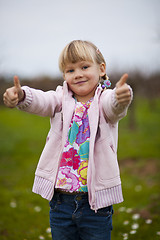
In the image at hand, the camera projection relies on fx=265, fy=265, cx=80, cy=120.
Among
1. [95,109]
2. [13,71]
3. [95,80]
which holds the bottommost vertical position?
[95,109]

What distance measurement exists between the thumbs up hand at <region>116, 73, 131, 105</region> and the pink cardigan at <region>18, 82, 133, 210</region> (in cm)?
13

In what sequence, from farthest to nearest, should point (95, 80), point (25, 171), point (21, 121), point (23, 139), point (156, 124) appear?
point (21, 121) < point (156, 124) < point (23, 139) < point (25, 171) < point (95, 80)

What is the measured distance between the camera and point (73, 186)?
6.46 feet

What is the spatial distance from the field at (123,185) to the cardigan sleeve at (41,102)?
190cm

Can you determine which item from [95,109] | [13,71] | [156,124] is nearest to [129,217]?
[95,109]

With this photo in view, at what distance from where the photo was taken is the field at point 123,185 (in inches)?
134

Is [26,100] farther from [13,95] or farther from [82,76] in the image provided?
[82,76]

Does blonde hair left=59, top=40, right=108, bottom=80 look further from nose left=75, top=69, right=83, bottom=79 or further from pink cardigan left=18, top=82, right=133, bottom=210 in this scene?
pink cardigan left=18, top=82, right=133, bottom=210

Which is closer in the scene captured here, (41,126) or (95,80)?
(95,80)

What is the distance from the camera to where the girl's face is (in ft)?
6.59

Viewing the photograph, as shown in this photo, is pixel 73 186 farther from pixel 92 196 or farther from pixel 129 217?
pixel 129 217

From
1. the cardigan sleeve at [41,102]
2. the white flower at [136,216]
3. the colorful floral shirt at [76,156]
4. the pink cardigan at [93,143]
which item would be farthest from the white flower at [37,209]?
the cardigan sleeve at [41,102]

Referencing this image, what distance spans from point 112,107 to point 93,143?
299mm

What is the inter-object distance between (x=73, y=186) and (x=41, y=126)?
10617 millimetres
